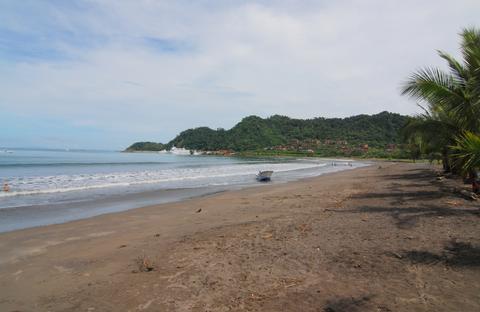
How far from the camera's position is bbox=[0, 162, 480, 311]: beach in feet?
14.2

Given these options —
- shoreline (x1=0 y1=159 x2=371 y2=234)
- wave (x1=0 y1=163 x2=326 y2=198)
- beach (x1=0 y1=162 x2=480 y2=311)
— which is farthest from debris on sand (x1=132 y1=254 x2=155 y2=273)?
wave (x1=0 y1=163 x2=326 y2=198)

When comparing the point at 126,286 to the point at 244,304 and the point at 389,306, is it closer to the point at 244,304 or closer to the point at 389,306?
the point at 244,304

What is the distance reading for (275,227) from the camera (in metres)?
8.39

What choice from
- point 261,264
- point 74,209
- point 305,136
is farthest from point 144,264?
point 305,136

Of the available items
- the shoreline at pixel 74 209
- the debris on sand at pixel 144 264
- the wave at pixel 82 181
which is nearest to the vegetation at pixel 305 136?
the wave at pixel 82 181

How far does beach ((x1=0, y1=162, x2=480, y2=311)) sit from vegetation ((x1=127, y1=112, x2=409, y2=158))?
92.8 metres

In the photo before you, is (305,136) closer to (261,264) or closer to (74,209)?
(74,209)

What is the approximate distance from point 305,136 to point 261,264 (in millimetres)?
141058

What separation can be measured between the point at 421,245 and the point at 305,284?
2475mm

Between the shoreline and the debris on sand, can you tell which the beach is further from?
the shoreline

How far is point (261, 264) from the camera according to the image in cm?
564

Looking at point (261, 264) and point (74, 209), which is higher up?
point (261, 264)

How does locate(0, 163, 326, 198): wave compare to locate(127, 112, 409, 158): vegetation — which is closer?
locate(0, 163, 326, 198): wave

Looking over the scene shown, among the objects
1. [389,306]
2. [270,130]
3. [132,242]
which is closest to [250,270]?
[389,306]
